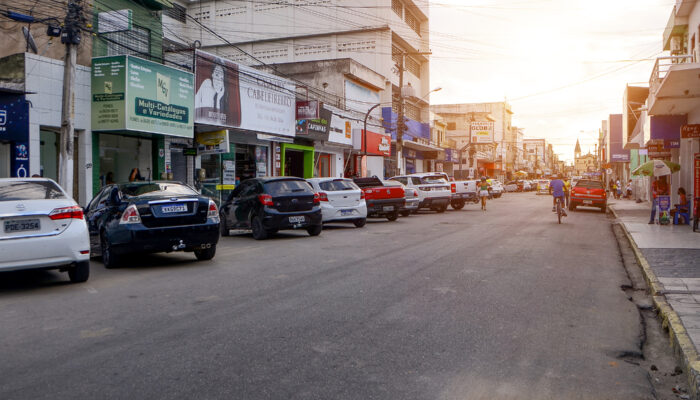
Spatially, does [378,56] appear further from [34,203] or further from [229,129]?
[34,203]

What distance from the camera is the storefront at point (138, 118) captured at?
57.7 feet

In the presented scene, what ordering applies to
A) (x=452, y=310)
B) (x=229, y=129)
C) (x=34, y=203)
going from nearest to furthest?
(x=452, y=310), (x=34, y=203), (x=229, y=129)

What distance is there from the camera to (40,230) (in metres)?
7.75

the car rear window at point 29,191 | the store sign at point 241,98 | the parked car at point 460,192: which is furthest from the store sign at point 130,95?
the parked car at point 460,192

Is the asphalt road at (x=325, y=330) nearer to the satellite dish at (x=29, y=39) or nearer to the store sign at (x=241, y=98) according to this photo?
the satellite dish at (x=29, y=39)

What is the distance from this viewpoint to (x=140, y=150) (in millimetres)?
20672

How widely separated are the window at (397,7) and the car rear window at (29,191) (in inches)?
1668

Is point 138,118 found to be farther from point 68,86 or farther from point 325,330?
point 325,330

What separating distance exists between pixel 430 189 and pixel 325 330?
21036 millimetres

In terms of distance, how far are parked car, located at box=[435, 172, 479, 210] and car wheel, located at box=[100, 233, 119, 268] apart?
763 inches

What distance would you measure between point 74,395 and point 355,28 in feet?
143

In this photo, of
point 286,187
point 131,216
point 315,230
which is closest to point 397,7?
point 315,230

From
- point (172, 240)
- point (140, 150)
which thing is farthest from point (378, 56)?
point (172, 240)

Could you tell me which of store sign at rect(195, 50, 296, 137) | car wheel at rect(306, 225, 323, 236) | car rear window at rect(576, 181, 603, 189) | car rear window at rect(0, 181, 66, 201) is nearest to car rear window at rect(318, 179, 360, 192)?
car wheel at rect(306, 225, 323, 236)
